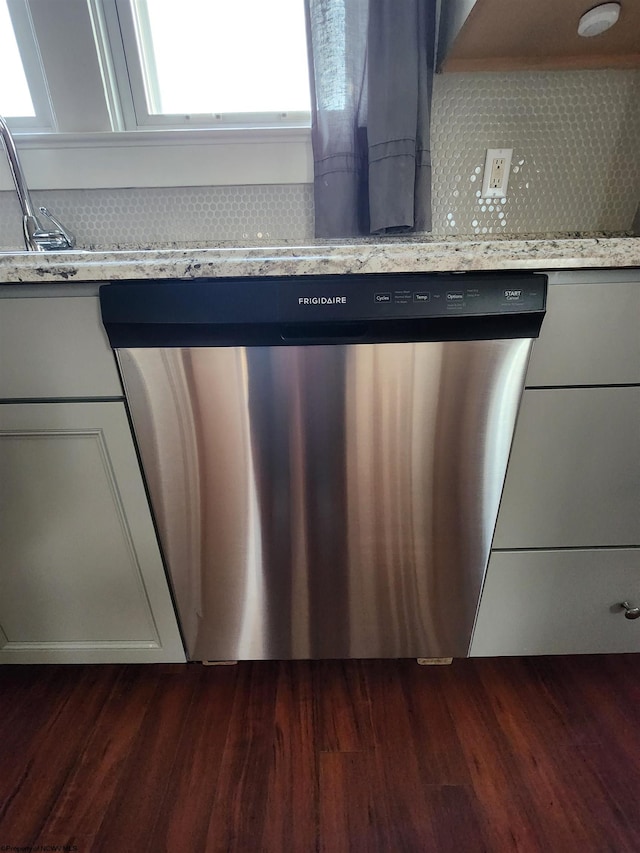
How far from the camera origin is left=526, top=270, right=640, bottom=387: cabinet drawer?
0.68m

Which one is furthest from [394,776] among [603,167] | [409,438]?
[603,167]

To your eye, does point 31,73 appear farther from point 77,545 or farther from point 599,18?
point 599,18

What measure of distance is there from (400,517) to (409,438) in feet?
0.57

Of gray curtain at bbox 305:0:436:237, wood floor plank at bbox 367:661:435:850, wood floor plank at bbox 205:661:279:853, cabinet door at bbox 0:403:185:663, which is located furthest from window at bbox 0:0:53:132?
wood floor plank at bbox 367:661:435:850

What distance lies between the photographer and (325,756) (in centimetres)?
87

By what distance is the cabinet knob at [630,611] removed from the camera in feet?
2.90

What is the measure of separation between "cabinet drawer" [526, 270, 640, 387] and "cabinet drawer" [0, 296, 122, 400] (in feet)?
2.48

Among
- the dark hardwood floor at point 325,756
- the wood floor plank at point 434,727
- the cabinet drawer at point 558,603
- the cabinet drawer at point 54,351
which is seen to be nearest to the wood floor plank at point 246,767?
the dark hardwood floor at point 325,756

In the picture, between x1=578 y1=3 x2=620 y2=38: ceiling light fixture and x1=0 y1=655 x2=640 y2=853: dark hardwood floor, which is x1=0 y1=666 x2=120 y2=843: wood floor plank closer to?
x1=0 y1=655 x2=640 y2=853: dark hardwood floor

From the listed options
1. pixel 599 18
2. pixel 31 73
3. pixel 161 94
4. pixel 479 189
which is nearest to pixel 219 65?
pixel 161 94

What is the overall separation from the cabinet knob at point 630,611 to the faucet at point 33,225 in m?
1.64

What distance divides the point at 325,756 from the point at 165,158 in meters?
1.53

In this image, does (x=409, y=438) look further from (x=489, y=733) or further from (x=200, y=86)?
(x=200, y=86)

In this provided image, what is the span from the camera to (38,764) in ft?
2.85
